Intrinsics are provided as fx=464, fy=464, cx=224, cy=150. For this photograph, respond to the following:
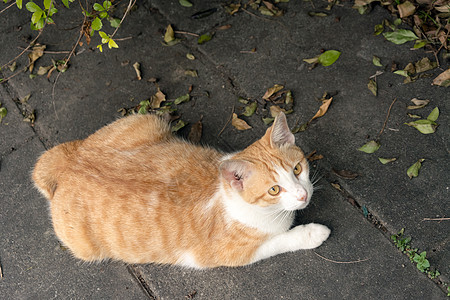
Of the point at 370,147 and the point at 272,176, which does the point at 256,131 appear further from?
the point at 272,176

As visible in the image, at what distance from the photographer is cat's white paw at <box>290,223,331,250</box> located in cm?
341

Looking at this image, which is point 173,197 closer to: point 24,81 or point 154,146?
point 154,146

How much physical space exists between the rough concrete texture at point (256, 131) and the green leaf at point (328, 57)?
102 mm

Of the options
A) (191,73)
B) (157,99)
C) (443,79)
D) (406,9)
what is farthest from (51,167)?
(406,9)

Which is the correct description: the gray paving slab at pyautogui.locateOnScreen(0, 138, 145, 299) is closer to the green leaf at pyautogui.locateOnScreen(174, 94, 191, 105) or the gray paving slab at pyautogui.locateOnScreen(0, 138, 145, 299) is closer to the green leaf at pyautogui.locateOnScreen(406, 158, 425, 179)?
the green leaf at pyautogui.locateOnScreen(174, 94, 191, 105)

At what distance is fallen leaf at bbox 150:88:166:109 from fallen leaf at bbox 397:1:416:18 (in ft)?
8.10

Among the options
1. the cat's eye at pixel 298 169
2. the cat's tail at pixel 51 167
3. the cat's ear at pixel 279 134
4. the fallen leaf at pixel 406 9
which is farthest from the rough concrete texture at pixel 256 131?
the cat's ear at pixel 279 134

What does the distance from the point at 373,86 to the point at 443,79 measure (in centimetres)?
59

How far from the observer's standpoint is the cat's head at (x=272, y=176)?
9.80ft

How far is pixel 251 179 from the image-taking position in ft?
9.97

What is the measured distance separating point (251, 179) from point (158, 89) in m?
1.93

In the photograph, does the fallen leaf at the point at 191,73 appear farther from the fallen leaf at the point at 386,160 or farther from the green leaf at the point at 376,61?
the fallen leaf at the point at 386,160

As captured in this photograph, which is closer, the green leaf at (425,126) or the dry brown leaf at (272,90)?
the green leaf at (425,126)

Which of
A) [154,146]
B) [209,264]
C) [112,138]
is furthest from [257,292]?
[112,138]
